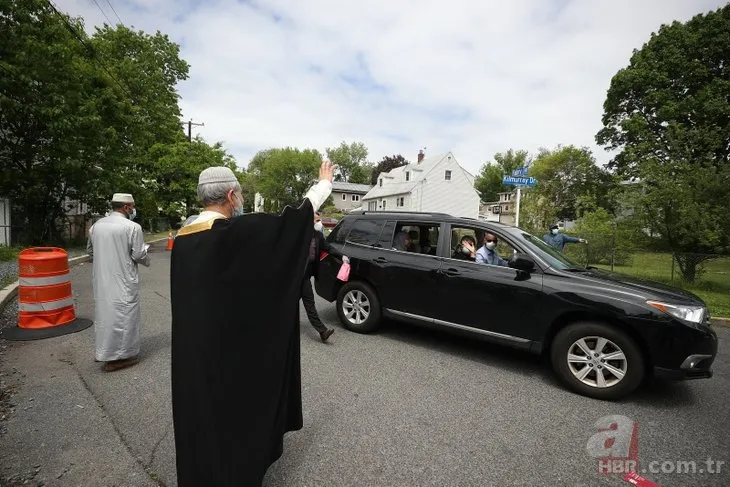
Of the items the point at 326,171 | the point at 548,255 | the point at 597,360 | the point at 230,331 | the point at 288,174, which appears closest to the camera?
the point at 230,331

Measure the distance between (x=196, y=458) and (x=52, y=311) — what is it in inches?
198

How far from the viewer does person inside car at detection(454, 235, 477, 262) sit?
5160mm

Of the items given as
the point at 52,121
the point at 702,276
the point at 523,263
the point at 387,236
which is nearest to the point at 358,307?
the point at 387,236

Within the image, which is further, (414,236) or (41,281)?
(414,236)

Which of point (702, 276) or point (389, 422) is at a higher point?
point (702, 276)

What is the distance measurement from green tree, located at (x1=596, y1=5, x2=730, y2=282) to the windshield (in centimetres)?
878

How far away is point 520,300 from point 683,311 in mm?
1513

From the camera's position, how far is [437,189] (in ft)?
144

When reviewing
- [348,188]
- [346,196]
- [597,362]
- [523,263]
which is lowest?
[597,362]

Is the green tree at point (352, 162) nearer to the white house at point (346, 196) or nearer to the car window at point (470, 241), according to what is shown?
the white house at point (346, 196)

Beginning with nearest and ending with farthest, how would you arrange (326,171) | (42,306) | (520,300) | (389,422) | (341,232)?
(326,171)
(389,422)
(520,300)
(42,306)
(341,232)

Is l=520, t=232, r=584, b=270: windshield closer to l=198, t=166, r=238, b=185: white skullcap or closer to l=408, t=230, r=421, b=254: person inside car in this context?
l=408, t=230, r=421, b=254: person inside car

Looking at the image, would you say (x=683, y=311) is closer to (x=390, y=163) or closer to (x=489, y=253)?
(x=489, y=253)

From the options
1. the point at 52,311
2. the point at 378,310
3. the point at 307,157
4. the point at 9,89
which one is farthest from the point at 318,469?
the point at 307,157
